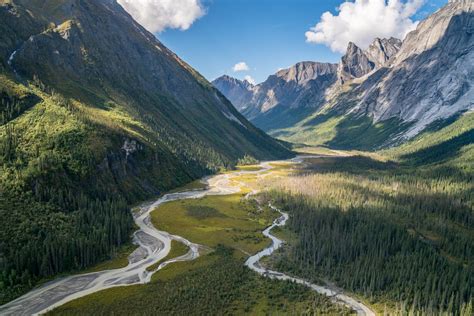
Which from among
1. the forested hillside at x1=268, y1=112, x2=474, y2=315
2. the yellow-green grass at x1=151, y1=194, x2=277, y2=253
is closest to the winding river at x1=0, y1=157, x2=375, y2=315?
the yellow-green grass at x1=151, y1=194, x2=277, y2=253

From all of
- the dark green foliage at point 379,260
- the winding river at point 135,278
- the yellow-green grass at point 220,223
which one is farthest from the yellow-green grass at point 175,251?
the dark green foliage at point 379,260

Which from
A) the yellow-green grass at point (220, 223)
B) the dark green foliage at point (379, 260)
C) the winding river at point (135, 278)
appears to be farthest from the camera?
the yellow-green grass at point (220, 223)

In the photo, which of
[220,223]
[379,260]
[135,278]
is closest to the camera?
[135,278]

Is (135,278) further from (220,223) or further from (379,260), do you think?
(379,260)

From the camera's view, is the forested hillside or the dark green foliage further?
the forested hillside

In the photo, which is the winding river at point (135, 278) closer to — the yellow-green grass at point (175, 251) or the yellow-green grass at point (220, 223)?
the yellow-green grass at point (175, 251)

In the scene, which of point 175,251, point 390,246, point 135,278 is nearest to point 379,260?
point 390,246

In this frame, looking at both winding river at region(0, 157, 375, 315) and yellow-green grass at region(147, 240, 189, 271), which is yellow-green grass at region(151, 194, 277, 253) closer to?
winding river at region(0, 157, 375, 315)
